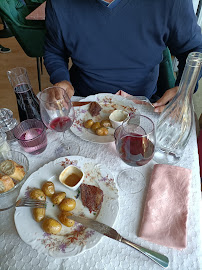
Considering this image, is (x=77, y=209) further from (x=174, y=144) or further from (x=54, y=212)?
(x=174, y=144)

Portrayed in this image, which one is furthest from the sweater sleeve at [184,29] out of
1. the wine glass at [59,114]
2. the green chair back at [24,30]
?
the green chair back at [24,30]

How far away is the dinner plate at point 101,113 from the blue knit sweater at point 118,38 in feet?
0.79

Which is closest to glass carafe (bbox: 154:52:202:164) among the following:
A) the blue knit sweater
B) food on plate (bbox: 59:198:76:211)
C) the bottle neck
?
the bottle neck

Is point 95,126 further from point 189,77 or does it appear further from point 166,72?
point 166,72

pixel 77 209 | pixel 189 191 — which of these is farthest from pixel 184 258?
pixel 77 209

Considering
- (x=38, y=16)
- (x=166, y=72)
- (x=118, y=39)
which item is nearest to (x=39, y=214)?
(x=118, y=39)

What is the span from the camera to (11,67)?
294 cm

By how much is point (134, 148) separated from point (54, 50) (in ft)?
2.60

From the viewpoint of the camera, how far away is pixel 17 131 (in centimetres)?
79

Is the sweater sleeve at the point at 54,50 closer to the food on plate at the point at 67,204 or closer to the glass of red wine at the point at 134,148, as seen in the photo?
the glass of red wine at the point at 134,148

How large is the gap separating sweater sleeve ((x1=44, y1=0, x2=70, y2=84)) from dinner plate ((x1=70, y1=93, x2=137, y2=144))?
25 cm

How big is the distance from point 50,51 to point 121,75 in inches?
15.8

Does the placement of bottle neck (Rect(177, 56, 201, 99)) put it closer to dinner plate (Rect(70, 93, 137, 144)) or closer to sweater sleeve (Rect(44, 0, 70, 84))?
dinner plate (Rect(70, 93, 137, 144))

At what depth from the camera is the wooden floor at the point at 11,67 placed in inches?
96.4
